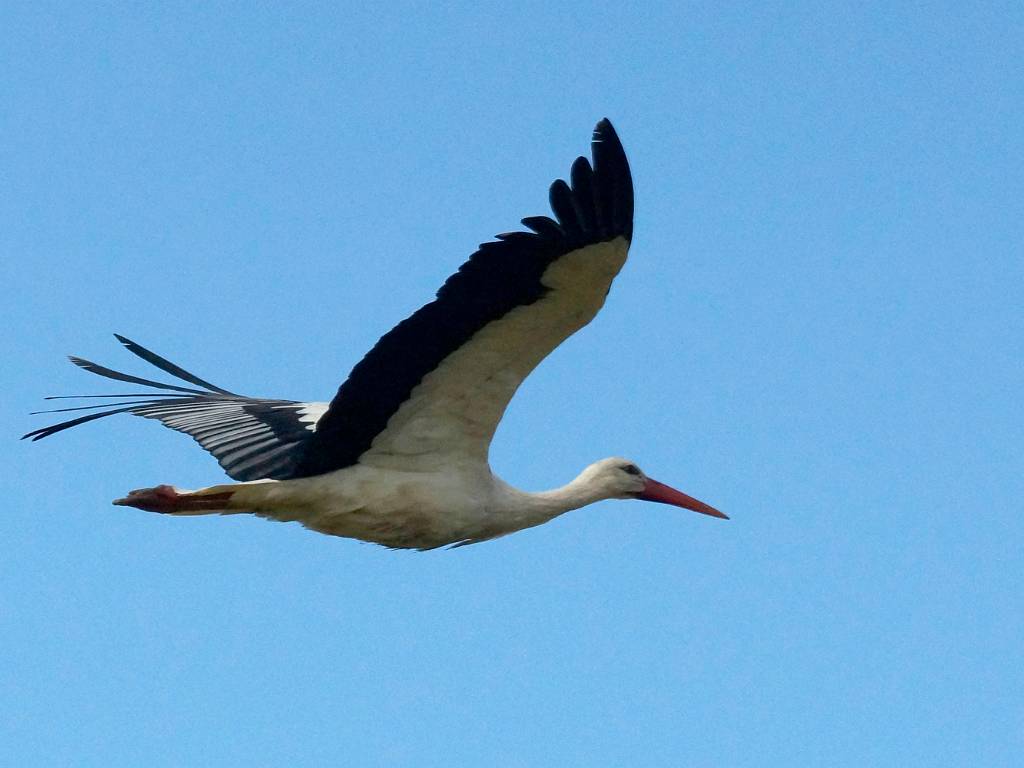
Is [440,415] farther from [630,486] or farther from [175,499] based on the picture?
[630,486]

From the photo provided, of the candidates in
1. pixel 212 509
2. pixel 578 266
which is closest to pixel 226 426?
pixel 212 509

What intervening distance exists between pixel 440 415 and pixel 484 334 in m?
0.90

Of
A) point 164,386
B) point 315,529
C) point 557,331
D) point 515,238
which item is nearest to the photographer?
point 515,238

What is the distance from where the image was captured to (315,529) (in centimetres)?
1038

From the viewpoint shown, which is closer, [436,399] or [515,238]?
[515,238]

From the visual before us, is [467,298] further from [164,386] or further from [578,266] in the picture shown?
[164,386]

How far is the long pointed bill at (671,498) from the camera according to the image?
12.3 metres

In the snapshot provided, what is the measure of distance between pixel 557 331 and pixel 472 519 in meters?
1.61

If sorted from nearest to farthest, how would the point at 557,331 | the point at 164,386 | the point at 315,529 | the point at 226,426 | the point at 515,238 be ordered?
the point at 515,238
the point at 557,331
the point at 315,529
the point at 226,426
the point at 164,386

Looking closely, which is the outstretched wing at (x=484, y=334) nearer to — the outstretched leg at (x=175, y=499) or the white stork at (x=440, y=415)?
the white stork at (x=440, y=415)

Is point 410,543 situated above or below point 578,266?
below

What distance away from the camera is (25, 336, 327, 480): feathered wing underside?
411 inches

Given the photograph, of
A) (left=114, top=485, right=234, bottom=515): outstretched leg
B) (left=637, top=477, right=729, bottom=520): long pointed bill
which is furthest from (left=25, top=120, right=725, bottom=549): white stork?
(left=637, top=477, right=729, bottom=520): long pointed bill

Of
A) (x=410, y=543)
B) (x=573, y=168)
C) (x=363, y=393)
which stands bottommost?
(x=410, y=543)
